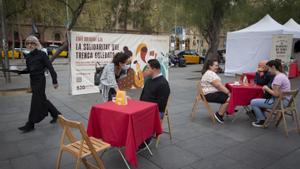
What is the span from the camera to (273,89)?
434 cm

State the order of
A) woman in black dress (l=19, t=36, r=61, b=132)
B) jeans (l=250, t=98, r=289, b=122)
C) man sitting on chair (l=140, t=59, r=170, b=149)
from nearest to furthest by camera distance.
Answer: man sitting on chair (l=140, t=59, r=170, b=149) → woman in black dress (l=19, t=36, r=61, b=132) → jeans (l=250, t=98, r=289, b=122)

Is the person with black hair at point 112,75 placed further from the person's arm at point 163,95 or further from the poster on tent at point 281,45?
the poster on tent at point 281,45

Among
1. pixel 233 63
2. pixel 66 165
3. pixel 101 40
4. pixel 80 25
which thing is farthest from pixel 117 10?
pixel 66 165

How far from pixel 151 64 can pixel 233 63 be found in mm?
11229

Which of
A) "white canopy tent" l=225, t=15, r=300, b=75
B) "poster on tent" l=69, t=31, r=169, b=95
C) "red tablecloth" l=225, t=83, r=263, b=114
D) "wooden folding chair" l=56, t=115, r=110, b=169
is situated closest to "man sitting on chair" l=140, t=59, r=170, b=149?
"wooden folding chair" l=56, t=115, r=110, b=169

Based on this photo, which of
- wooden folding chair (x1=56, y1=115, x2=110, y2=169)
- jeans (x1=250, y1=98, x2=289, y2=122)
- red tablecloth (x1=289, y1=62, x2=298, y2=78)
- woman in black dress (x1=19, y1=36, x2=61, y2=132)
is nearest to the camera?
wooden folding chair (x1=56, y1=115, x2=110, y2=169)

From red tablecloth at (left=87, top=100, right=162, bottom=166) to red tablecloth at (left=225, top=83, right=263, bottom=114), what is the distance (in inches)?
83.3

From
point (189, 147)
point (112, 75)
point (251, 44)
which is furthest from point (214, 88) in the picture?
point (251, 44)

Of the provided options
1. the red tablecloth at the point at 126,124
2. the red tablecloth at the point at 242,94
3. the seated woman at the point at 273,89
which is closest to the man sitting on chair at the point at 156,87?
the red tablecloth at the point at 126,124

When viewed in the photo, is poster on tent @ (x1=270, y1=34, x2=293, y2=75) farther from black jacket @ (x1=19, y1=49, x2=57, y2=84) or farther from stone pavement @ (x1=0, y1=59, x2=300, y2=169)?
black jacket @ (x1=19, y1=49, x2=57, y2=84)

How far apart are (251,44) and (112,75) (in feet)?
35.6

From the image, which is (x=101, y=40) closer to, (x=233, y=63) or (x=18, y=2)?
(x=18, y=2)

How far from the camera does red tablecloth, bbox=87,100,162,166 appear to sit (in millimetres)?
2809

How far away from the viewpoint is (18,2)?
1202cm
